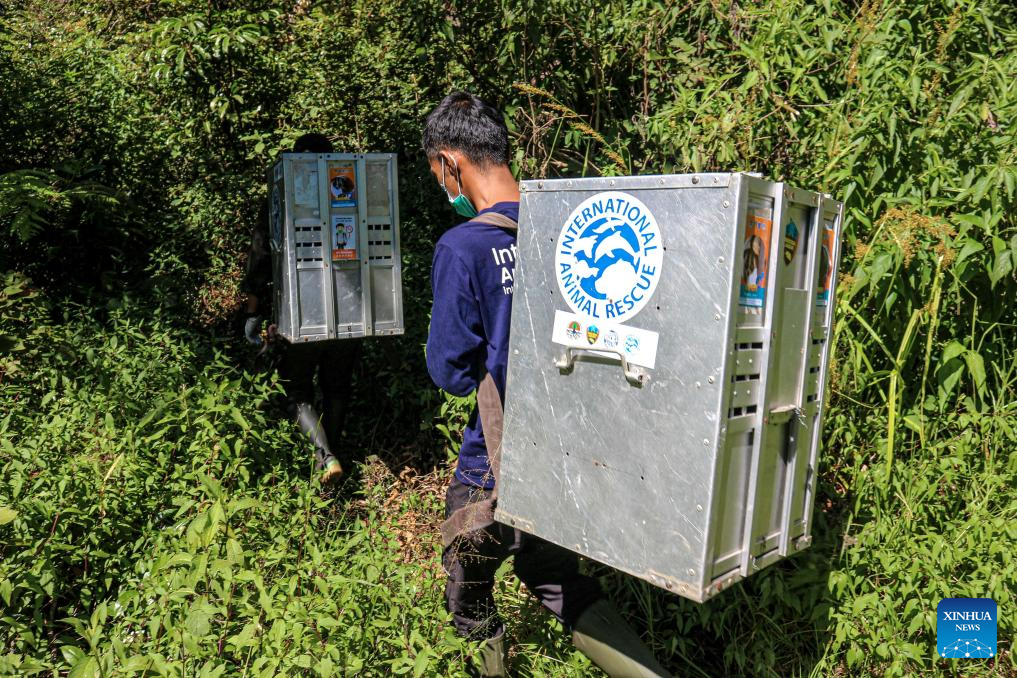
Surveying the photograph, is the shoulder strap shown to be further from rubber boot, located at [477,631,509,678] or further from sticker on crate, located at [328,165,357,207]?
sticker on crate, located at [328,165,357,207]

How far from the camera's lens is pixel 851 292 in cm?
308

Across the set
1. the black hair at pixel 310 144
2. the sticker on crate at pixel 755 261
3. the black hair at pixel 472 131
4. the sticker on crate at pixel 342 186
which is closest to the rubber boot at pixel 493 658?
the sticker on crate at pixel 755 261

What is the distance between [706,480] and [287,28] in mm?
5010

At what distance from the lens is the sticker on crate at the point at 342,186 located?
437cm

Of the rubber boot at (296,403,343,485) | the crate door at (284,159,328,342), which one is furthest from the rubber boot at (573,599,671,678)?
the crate door at (284,159,328,342)

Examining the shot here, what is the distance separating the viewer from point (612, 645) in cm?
271

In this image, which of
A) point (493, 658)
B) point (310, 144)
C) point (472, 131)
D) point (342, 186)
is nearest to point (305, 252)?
point (342, 186)

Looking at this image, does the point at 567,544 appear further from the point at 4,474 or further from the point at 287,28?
the point at 287,28

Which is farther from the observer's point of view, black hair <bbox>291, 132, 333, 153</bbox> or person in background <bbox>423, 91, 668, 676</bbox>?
black hair <bbox>291, 132, 333, 153</bbox>

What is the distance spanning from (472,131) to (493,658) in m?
1.86

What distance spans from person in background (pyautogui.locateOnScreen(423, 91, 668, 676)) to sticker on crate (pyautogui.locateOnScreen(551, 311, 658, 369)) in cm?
35

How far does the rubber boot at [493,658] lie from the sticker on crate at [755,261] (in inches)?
62.4

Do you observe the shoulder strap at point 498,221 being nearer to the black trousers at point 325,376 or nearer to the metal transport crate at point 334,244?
the metal transport crate at point 334,244

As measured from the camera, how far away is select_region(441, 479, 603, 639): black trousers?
110 inches
